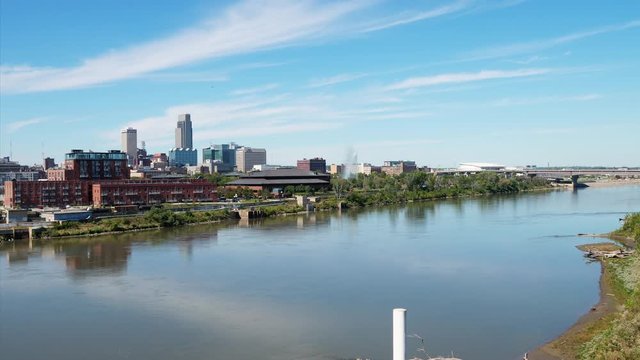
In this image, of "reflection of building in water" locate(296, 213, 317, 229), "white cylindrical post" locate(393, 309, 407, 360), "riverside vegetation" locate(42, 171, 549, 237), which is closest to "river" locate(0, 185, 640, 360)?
"riverside vegetation" locate(42, 171, 549, 237)

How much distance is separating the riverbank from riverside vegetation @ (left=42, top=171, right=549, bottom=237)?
1311cm

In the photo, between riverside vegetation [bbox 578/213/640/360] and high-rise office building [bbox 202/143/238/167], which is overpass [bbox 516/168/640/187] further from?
high-rise office building [bbox 202/143/238/167]

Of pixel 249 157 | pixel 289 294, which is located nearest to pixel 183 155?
pixel 249 157

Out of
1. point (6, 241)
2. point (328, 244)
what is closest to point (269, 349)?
point (328, 244)

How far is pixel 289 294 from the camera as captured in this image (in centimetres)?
914

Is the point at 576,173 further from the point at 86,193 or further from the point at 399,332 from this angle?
the point at 399,332

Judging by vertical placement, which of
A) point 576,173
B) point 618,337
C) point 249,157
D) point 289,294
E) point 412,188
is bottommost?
point 289,294

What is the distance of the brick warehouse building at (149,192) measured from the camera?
77.5 feet

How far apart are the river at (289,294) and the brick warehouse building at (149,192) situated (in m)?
7.40

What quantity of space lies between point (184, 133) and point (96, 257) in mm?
91521

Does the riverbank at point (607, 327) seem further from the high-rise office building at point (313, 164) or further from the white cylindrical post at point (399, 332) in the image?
the high-rise office building at point (313, 164)

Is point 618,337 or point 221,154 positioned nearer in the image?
point 618,337

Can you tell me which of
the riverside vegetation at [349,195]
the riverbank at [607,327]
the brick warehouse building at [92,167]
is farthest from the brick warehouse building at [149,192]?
the riverbank at [607,327]

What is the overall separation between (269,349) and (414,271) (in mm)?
4891
